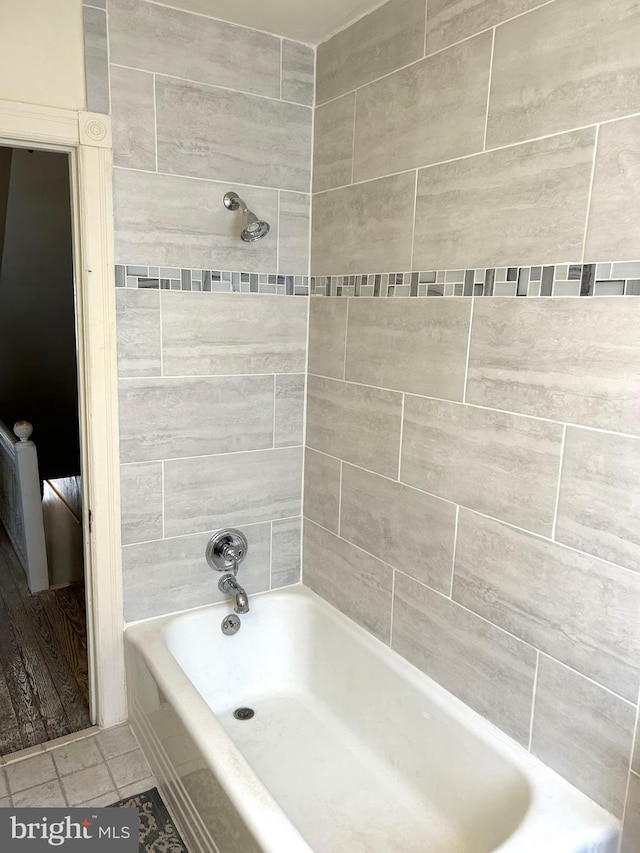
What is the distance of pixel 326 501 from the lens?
93.2 inches

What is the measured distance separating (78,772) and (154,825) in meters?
0.36

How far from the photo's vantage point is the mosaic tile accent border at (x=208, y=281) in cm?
203

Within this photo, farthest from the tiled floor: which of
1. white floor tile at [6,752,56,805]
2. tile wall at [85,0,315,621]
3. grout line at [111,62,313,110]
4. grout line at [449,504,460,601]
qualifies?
grout line at [111,62,313,110]

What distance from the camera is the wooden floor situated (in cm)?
229

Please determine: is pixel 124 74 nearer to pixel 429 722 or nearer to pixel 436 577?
pixel 436 577

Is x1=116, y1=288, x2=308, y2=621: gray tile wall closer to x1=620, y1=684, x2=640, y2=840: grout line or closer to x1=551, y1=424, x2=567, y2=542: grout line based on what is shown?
x1=551, y1=424, x2=567, y2=542: grout line

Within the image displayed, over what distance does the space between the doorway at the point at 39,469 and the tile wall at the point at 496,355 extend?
1.21 m

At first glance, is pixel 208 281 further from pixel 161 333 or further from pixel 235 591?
pixel 235 591

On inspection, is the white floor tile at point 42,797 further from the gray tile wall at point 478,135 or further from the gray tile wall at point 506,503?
the gray tile wall at point 478,135

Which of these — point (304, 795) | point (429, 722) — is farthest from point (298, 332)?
point (304, 795)

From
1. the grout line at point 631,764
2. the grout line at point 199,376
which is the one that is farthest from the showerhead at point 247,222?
the grout line at point 631,764

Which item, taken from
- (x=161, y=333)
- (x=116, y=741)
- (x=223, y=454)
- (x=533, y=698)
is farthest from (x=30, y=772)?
(x=533, y=698)

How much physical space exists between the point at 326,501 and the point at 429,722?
0.84 meters

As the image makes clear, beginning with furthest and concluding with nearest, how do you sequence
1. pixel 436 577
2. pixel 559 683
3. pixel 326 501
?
pixel 326 501 < pixel 436 577 < pixel 559 683
